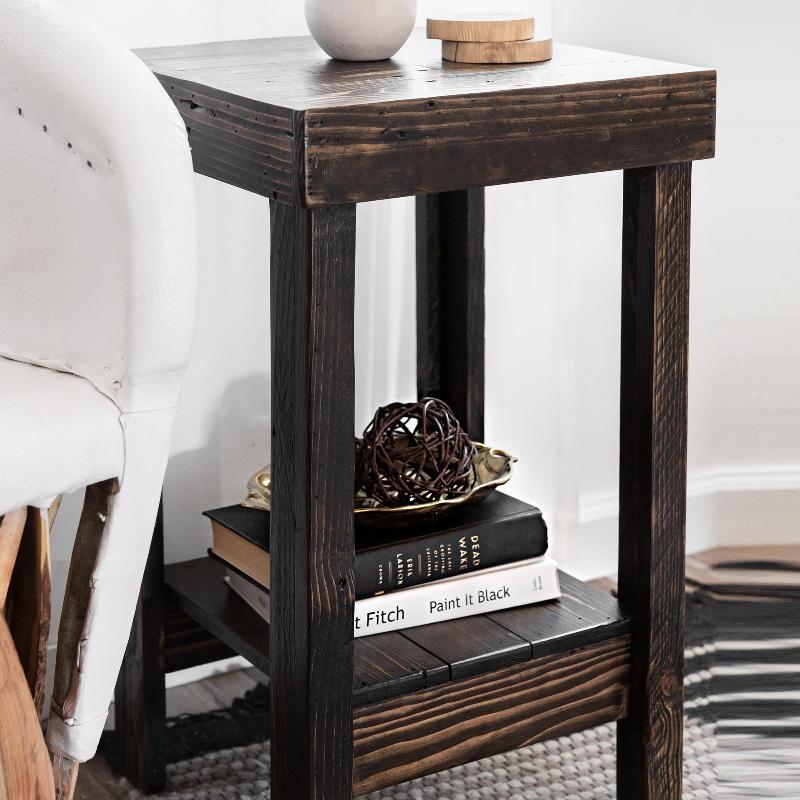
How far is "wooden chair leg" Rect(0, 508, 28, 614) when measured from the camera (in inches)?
26.5

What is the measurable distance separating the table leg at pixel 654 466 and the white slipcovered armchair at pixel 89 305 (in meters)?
0.42

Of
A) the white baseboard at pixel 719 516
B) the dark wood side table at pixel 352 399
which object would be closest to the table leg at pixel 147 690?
the dark wood side table at pixel 352 399

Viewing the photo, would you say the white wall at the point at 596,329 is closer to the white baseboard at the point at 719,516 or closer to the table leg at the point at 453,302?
the white baseboard at the point at 719,516

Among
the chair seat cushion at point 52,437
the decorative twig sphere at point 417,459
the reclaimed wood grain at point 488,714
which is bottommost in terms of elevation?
the reclaimed wood grain at point 488,714

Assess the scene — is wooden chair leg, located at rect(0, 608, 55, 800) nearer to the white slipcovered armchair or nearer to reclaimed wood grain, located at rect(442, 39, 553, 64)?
the white slipcovered armchair

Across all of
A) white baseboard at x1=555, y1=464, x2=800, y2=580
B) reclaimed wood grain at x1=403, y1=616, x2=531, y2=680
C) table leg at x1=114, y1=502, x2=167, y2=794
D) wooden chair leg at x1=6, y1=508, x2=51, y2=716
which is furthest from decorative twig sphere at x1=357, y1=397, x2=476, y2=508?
white baseboard at x1=555, y1=464, x2=800, y2=580

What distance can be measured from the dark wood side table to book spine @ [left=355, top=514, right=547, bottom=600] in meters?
0.05

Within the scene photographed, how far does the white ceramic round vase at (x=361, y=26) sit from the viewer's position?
3.09 ft

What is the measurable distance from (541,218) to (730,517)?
442 millimetres

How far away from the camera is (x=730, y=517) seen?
1.50 meters

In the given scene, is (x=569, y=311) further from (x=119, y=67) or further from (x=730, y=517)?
(x=119, y=67)

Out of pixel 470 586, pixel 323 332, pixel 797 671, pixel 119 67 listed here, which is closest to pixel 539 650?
pixel 470 586

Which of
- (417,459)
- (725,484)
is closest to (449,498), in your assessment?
(417,459)

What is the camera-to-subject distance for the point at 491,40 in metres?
0.94
